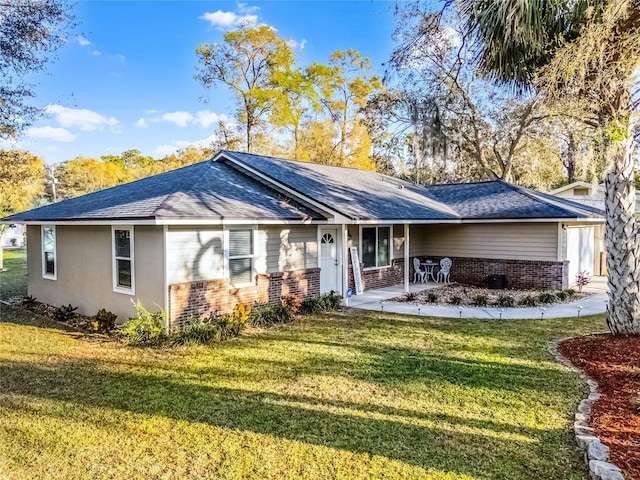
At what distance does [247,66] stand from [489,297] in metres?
26.4

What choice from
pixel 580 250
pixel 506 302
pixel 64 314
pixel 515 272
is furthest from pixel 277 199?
pixel 580 250

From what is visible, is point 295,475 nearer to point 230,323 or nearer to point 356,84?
point 230,323

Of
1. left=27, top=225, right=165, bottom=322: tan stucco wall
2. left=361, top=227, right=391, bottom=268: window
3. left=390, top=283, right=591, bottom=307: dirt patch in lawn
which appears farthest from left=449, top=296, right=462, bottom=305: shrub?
left=27, top=225, right=165, bottom=322: tan stucco wall

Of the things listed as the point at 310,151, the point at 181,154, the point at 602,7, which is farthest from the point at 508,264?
the point at 181,154

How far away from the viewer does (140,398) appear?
5.53 metres

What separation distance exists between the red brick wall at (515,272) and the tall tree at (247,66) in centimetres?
2027

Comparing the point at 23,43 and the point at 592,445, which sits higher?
the point at 23,43

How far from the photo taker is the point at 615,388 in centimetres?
548

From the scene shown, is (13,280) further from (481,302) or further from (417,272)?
(481,302)

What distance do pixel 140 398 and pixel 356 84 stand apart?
31.2 meters

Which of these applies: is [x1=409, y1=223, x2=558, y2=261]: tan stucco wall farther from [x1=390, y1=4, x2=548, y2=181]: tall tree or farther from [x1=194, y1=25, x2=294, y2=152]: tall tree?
[x1=194, y1=25, x2=294, y2=152]: tall tree

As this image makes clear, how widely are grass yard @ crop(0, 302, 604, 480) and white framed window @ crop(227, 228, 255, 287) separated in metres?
2.02

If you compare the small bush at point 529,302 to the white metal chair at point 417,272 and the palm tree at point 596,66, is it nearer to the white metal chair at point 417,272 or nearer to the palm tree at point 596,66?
the palm tree at point 596,66

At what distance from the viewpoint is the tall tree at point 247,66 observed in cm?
3170
